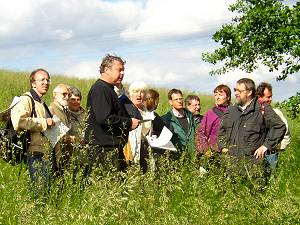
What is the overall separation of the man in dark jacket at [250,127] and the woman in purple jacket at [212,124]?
342 millimetres

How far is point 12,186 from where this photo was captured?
16.1ft

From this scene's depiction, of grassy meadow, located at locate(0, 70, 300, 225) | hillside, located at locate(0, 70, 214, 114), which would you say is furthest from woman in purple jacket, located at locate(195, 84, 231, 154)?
hillside, located at locate(0, 70, 214, 114)

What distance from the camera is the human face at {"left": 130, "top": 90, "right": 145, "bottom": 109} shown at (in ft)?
23.4

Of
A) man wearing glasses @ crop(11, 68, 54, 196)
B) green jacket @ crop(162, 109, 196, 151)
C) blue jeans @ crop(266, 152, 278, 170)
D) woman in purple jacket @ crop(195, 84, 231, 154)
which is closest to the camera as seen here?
man wearing glasses @ crop(11, 68, 54, 196)

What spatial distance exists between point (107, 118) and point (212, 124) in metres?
2.29

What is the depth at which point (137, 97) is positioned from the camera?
7152 millimetres

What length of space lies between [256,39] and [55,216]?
700 cm

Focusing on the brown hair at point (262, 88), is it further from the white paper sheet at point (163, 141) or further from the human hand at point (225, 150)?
the white paper sheet at point (163, 141)

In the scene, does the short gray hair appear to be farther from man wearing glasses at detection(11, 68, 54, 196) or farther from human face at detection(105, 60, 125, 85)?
man wearing glasses at detection(11, 68, 54, 196)

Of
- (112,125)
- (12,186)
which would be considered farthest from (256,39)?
(12,186)

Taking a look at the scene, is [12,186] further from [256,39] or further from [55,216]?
[256,39]

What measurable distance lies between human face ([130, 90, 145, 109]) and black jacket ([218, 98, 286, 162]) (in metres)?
1.13

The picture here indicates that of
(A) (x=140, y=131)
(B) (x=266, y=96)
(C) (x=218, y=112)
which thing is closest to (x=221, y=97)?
(C) (x=218, y=112)

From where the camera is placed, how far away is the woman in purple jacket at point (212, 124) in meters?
7.27
